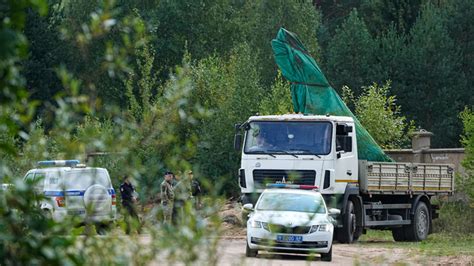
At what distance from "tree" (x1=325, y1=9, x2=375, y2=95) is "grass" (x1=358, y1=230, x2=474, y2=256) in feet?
85.5

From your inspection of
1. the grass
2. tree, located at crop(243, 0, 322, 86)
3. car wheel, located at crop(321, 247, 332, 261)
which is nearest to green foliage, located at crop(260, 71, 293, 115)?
the grass

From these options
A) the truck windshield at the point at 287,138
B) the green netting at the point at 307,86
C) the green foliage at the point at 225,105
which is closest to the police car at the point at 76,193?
the truck windshield at the point at 287,138

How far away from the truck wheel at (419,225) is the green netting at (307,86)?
169 centimetres

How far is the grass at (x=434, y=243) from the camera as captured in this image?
25.3 m

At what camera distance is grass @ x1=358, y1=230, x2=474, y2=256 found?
995 inches

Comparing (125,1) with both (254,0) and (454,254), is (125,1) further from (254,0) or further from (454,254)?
(454,254)

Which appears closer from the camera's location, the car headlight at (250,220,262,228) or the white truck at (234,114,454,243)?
the car headlight at (250,220,262,228)

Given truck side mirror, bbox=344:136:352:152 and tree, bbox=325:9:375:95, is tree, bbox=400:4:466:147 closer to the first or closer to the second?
tree, bbox=325:9:375:95

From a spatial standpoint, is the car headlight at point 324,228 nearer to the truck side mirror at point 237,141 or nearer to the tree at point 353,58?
the truck side mirror at point 237,141

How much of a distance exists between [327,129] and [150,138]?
69.7 ft

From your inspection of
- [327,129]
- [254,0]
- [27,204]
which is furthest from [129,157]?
[254,0]

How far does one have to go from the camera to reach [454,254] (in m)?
24.7

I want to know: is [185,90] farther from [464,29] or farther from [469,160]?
[464,29]

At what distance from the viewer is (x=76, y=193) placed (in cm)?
586
